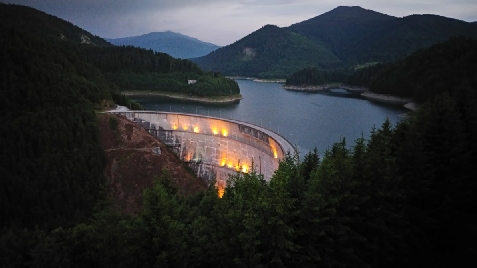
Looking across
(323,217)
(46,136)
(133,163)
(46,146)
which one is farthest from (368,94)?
(323,217)

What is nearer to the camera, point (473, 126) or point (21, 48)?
point (473, 126)

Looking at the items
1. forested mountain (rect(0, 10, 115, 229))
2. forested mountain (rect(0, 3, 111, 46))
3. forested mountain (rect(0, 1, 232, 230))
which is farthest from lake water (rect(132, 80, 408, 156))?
forested mountain (rect(0, 3, 111, 46))

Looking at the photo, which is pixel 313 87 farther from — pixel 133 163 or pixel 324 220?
pixel 324 220

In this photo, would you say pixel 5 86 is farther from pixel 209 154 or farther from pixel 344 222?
pixel 344 222

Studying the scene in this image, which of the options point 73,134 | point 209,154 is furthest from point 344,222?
point 73,134

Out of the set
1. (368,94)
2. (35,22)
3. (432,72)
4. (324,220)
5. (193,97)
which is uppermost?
(35,22)

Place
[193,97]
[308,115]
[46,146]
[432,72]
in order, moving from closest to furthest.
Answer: [46,146]
[308,115]
[432,72]
[193,97]

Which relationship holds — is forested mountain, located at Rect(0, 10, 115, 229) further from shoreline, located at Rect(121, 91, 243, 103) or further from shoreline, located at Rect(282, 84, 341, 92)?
shoreline, located at Rect(282, 84, 341, 92)

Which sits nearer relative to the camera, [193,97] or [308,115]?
[308,115]
